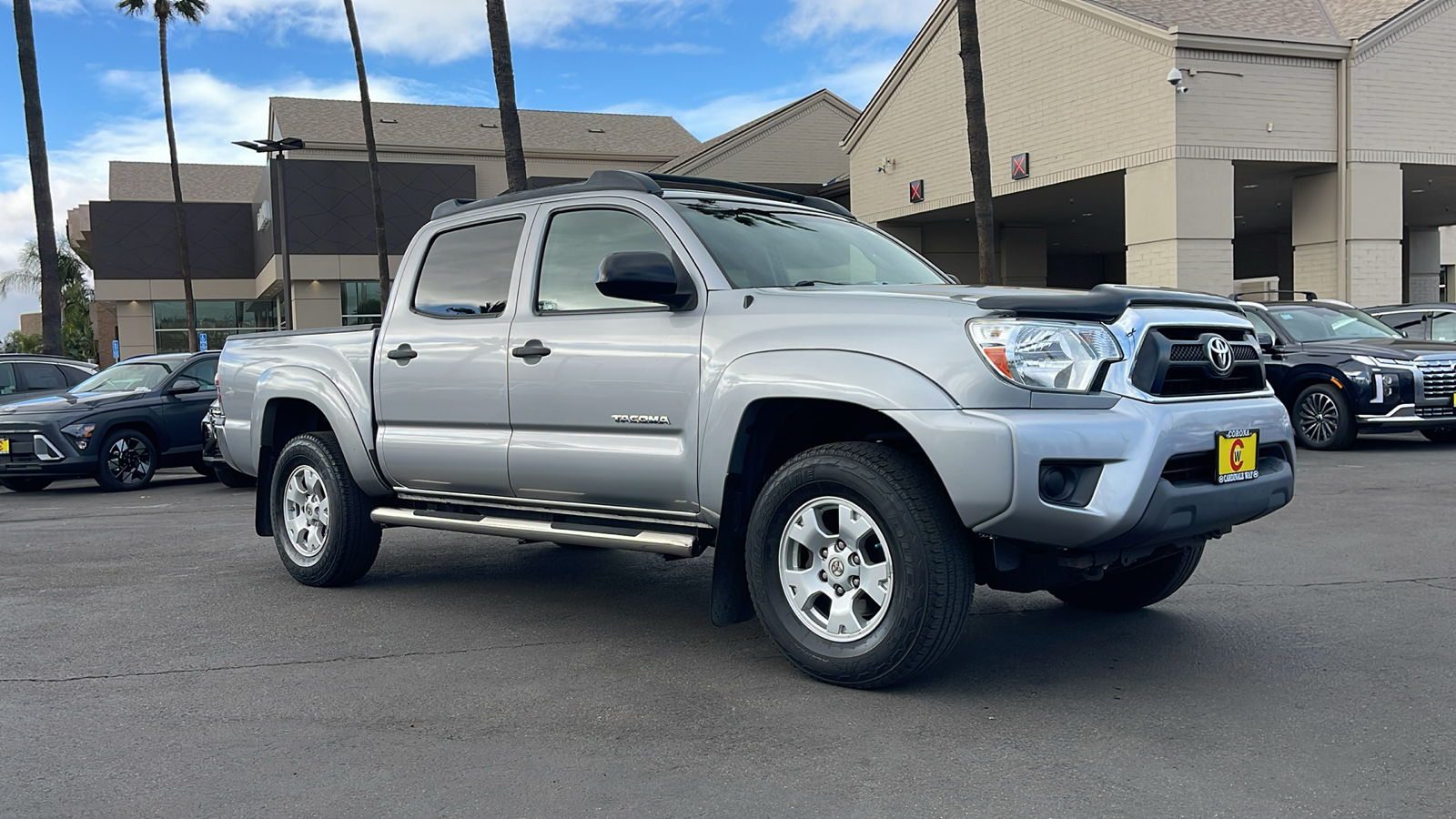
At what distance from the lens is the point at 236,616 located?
6.06 metres

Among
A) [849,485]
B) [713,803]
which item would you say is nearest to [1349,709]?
[849,485]

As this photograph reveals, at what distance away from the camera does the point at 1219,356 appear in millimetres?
4574

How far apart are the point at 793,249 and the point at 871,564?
171cm

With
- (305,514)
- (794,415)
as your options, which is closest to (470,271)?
(305,514)

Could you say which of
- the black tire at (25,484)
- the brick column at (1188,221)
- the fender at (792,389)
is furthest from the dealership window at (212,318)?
the fender at (792,389)

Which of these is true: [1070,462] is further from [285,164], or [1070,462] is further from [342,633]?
[285,164]

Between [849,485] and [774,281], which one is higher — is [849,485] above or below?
below

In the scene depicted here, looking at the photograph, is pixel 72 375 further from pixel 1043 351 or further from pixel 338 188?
pixel 338 188

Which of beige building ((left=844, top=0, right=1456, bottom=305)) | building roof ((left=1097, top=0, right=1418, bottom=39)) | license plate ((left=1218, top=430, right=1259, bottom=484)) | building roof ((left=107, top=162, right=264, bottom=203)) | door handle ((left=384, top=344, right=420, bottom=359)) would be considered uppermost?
building roof ((left=107, top=162, right=264, bottom=203))

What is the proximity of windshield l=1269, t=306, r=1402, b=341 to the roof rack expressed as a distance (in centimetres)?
939

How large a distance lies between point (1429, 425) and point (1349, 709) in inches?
387

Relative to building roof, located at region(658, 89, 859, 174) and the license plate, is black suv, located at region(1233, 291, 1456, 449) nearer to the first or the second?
the license plate

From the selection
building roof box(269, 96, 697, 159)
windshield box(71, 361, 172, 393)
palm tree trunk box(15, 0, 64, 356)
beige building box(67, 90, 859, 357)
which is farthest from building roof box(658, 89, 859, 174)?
windshield box(71, 361, 172, 393)

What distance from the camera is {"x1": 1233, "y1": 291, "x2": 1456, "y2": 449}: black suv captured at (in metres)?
12.4
